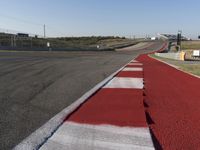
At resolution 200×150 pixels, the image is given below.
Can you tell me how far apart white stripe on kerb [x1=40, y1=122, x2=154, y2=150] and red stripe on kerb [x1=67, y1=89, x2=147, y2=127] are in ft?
1.08

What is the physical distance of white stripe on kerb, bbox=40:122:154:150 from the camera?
4320mm

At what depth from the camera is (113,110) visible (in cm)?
661

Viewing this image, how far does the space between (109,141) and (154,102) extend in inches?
135

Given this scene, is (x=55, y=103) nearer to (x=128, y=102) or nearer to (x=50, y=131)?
(x=128, y=102)

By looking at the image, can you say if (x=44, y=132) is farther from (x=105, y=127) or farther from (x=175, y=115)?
(x=175, y=115)

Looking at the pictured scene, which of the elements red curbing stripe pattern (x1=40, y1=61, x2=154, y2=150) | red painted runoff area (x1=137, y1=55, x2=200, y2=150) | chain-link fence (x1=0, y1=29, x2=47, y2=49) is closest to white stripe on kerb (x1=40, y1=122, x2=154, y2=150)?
red curbing stripe pattern (x1=40, y1=61, x2=154, y2=150)

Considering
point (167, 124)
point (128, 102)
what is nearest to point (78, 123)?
point (167, 124)

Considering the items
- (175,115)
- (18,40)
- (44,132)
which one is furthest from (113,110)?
(18,40)

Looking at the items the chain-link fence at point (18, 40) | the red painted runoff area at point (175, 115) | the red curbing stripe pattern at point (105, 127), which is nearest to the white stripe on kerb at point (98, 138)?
the red curbing stripe pattern at point (105, 127)

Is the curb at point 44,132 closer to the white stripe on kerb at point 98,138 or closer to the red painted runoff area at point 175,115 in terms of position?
the white stripe on kerb at point 98,138

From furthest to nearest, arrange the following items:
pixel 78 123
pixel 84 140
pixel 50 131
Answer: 1. pixel 78 123
2. pixel 50 131
3. pixel 84 140

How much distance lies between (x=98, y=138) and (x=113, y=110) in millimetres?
1940

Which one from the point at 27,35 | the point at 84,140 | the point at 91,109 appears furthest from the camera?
the point at 27,35

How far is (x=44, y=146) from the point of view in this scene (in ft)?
14.0
